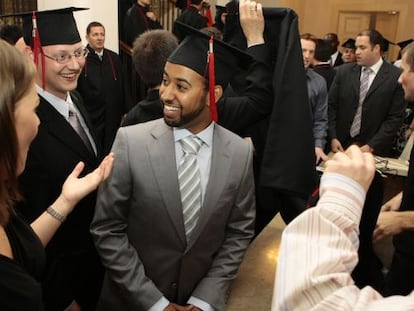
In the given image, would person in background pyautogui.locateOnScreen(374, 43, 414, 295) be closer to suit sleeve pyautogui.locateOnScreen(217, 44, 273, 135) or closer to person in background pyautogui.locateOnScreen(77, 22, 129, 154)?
suit sleeve pyautogui.locateOnScreen(217, 44, 273, 135)

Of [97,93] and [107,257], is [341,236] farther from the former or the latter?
[97,93]

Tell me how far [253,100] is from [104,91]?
2.92 meters

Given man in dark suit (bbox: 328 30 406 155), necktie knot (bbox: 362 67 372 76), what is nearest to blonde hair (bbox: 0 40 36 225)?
man in dark suit (bbox: 328 30 406 155)

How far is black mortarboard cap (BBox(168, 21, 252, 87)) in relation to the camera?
164 centimetres

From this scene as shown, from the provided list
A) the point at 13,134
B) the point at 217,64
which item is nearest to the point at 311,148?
the point at 217,64

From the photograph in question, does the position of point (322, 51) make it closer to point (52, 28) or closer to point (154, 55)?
point (154, 55)

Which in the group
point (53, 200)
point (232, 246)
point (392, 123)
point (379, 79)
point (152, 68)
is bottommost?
point (392, 123)

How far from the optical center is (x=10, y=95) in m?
1.00

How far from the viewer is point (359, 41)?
429 cm

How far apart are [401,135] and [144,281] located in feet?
12.0

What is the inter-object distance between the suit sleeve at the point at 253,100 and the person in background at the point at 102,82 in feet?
7.18

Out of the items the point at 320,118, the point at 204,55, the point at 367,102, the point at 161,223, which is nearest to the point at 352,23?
the point at 367,102

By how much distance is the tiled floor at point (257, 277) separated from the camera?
8.43 ft

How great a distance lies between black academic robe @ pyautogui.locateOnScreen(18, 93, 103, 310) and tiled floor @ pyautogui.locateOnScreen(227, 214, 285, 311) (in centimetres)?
102
